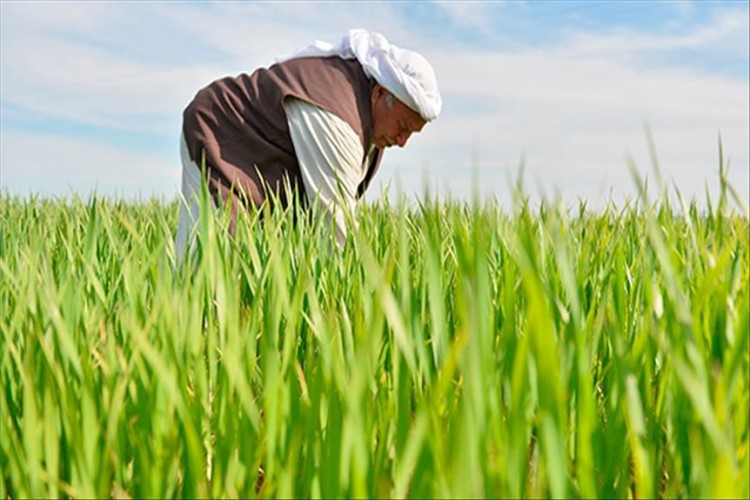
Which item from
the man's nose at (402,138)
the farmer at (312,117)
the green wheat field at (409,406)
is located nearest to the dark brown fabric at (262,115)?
the farmer at (312,117)

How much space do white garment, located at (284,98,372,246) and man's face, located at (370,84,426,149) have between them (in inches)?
5.4

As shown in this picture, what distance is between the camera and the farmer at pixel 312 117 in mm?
2639

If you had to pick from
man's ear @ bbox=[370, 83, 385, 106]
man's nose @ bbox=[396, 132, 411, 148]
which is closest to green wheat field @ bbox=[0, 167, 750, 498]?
man's ear @ bbox=[370, 83, 385, 106]

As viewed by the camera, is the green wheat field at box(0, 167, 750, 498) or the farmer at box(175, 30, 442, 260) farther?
the farmer at box(175, 30, 442, 260)

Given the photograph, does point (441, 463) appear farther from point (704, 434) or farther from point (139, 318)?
point (139, 318)

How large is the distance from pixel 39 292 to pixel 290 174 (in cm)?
184

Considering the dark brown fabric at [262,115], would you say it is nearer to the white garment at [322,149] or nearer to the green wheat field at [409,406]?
the white garment at [322,149]

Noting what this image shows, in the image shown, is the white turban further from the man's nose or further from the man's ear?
the man's nose

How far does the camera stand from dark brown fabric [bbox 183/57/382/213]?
8.77ft

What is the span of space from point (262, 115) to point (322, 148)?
0.90 ft

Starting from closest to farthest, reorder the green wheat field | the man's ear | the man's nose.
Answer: the green wheat field
the man's ear
the man's nose

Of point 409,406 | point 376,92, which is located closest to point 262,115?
point 376,92

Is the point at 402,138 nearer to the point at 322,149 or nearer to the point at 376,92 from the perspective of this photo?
the point at 376,92

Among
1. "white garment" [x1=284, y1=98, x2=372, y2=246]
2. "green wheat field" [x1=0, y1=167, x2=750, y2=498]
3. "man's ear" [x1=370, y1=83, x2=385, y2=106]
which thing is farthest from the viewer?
"man's ear" [x1=370, y1=83, x2=385, y2=106]
